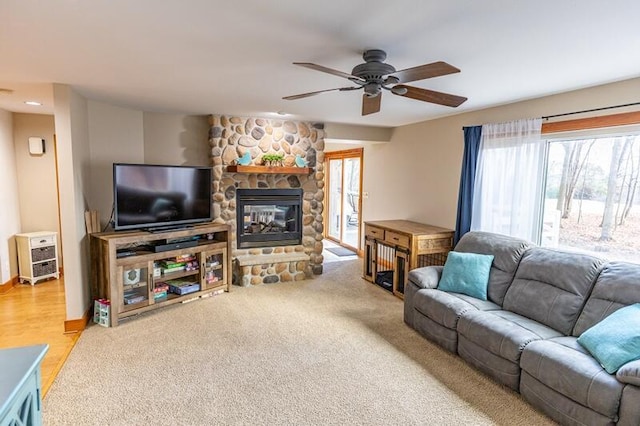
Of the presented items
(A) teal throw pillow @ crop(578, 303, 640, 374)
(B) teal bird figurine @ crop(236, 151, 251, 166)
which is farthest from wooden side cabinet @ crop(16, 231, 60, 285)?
(A) teal throw pillow @ crop(578, 303, 640, 374)

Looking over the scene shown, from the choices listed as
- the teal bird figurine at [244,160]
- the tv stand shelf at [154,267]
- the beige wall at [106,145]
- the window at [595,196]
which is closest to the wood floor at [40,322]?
the tv stand shelf at [154,267]

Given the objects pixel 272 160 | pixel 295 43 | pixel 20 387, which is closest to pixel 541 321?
pixel 295 43

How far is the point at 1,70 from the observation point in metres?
2.81

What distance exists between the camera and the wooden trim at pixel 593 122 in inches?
116

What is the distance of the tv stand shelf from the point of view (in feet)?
11.9

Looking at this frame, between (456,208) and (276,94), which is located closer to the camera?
(276,94)

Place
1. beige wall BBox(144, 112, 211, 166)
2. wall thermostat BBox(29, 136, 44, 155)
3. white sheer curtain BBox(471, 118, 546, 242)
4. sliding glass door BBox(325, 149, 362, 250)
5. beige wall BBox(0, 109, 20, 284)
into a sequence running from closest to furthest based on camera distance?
→ white sheer curtain BBox(471, 118, 546, 242) → beige wall BBox(0, 109, 20, 284) → beige wall BBox(144, 112, 211, 166) → wall thermostat BBox(29, 136, 44, 155) → sliding glass door BBox(325, 149, 362, 250)

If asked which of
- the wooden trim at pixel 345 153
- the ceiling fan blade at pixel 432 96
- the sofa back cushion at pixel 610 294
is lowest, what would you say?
the sofa back cushion at pixel 610 294

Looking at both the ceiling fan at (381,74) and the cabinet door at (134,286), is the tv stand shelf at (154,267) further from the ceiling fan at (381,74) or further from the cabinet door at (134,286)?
the ceiling fan at (381,74)

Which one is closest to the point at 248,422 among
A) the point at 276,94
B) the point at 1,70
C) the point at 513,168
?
the point at 276,94

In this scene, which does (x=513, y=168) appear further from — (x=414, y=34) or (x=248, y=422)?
(x=248, y=422)

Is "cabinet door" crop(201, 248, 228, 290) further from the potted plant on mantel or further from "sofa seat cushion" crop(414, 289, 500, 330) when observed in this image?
"sofa seat cushion" crop(414, 289, 500, 330)

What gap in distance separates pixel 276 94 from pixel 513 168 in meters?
2.66

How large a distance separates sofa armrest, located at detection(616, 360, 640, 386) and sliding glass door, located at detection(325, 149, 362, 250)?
16.7 feet
